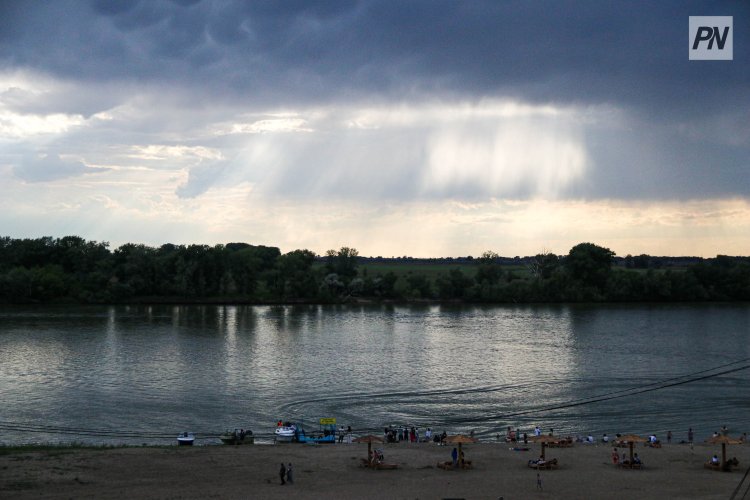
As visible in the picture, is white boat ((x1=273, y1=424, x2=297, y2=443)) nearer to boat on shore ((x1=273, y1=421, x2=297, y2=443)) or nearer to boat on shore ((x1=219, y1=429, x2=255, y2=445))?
boat on shore ((x1=273, y1=421, x2=297, y2=443))

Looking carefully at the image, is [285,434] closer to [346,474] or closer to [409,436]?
[409,436]

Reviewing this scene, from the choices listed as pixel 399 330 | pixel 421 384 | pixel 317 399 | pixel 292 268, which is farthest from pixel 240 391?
pixel 292 268

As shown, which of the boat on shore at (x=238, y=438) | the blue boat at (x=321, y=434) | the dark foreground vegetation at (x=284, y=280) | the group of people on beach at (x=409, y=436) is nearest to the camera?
the boat on shore at (x=238, y=438)

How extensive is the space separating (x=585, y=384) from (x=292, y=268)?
263 ft

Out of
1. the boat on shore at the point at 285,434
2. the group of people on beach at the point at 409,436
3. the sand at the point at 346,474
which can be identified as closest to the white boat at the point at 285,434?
the boat on shore at the point at 285,434

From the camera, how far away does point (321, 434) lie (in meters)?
A: 37.7

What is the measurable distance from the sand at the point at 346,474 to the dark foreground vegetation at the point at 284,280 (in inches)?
3545

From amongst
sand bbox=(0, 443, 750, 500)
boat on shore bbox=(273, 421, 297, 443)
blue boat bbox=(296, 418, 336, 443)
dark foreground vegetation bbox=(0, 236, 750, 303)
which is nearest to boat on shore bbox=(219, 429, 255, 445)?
sand bbox=(0, 443, 750, 500)

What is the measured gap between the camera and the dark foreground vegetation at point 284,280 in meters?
119

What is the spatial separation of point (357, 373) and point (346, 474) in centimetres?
2636

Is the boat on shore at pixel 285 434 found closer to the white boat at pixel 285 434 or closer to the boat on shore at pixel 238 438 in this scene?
the white boat at pixel 285 434

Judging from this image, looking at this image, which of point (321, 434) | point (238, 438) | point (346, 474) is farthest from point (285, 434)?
point (346, 474)

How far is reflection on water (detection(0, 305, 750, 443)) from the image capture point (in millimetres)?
41781

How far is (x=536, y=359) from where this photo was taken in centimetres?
6397
